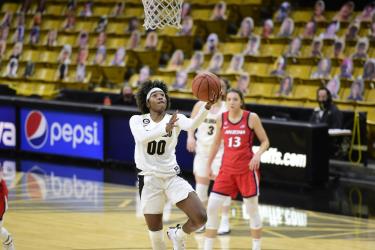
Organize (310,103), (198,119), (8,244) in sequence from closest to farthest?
1. (198,119)
2. (8,244)
3. (310,103)

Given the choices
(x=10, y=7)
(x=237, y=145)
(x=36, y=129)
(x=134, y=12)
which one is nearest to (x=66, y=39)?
(x=134, y=12)

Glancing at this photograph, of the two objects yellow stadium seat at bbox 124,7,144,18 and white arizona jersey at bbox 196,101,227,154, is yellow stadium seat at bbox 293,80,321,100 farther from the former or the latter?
white arizona jersey at bbox 196,101,227,154

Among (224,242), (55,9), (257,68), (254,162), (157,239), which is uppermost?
(55,9)

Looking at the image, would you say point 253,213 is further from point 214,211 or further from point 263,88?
point 263,88

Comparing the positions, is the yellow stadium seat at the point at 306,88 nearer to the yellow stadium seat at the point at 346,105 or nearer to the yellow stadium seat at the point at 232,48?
the yellow stadium seat at the point at 346,105

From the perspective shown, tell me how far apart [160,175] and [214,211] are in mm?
1260

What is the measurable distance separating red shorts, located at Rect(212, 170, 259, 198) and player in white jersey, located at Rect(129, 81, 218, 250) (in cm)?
120

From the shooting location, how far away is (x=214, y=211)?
27.2 ft

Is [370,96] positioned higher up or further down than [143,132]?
higher up

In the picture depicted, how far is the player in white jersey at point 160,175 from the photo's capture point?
7176mm

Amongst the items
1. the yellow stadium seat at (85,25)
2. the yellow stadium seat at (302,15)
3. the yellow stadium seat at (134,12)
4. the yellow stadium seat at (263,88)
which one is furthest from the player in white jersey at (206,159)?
the yellow stadium seat at (85,25)

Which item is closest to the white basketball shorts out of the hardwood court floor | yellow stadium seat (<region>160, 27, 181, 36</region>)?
the hardwood court floor

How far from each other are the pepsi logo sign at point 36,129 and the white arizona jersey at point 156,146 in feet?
27.0

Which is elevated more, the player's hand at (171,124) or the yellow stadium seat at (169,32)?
the yellow stadium seat at (169,32)
